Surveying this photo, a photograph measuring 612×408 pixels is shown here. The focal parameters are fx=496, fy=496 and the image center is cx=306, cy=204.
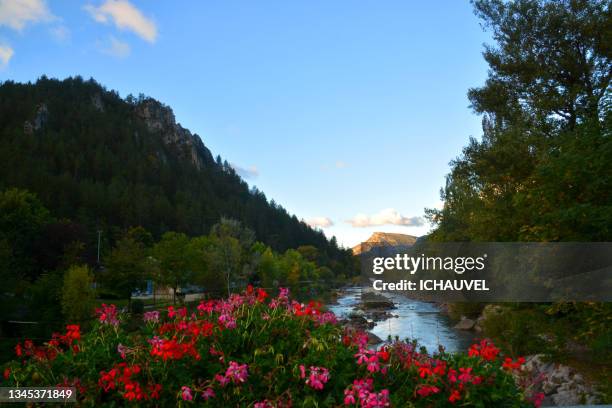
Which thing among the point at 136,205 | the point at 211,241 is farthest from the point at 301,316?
the point at 136,205

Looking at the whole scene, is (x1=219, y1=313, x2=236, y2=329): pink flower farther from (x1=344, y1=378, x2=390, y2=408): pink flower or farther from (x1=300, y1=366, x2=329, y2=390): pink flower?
(x1=344, y1=378, x2=390, y2=408): pink flower

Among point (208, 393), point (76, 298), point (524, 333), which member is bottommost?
point (524, 333)

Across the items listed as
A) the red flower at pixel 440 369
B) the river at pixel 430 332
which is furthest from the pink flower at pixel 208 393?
the river at pixel 430 332

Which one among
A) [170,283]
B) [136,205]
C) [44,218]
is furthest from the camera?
[136,205]

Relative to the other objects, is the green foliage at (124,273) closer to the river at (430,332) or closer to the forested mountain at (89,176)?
the river at (430,332)

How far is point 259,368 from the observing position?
4309 millimetres

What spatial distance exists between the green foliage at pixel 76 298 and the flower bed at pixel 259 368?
25175 mm

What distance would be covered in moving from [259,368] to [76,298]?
27.6 meters

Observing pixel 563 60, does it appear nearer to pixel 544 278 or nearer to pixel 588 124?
pixel 588 124

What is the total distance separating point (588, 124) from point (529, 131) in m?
4.17

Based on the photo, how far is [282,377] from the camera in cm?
424

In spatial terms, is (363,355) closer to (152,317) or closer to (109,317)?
(152,317)

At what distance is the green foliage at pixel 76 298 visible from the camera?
28000 millimetres

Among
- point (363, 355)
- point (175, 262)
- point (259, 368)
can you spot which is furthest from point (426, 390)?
point (175, 262)
